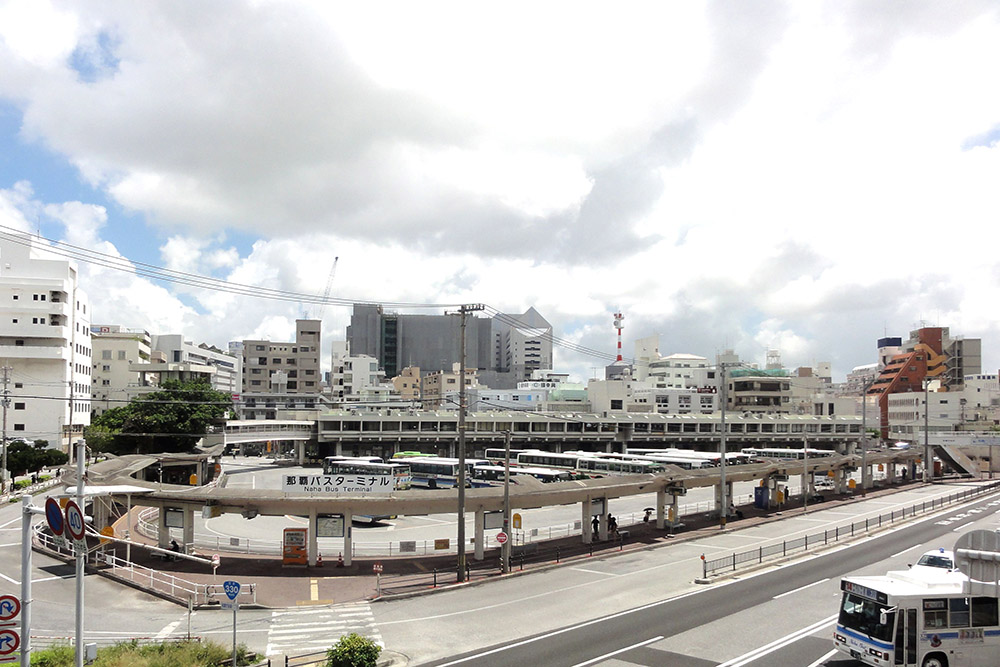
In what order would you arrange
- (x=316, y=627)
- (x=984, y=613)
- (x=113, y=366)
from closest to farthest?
(x=984, y=613)
(x=316, y=627)
(x=113, y=366)

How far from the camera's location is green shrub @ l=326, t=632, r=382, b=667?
1795 centimetres

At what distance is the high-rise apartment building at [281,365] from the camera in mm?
148625

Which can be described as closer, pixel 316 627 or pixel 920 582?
pixel 920 582

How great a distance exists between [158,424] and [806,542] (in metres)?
71.8

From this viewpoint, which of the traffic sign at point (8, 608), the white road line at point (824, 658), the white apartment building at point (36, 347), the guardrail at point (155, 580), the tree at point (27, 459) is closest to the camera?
the traffic sign at point (8, 608)

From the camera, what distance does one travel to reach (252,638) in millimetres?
23141

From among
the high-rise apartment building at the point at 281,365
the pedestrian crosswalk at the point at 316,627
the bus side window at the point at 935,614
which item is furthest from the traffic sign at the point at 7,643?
the high-rise apartment building at the point at 281,365

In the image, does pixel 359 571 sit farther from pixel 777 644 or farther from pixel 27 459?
pixel 27 459

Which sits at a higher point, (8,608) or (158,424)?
(8,608)

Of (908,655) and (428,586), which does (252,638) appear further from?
(908,655)

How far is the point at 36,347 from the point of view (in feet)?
263

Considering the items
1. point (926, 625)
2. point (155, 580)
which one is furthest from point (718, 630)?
point (155, 580)

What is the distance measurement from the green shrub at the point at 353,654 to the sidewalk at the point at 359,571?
33.4 feet

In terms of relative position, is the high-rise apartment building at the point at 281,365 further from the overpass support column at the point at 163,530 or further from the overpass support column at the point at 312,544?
the overpass support column at the point at 312,544
